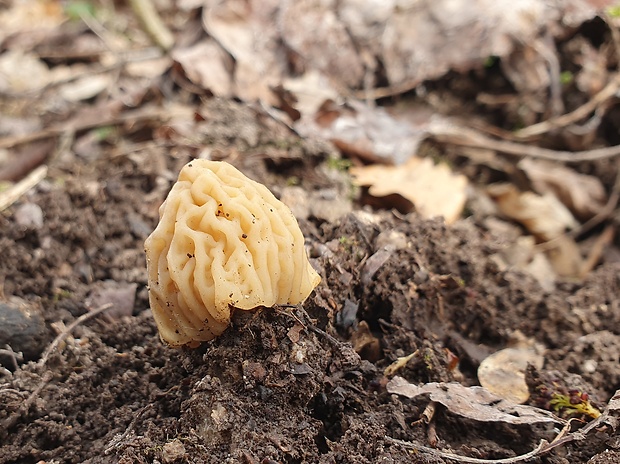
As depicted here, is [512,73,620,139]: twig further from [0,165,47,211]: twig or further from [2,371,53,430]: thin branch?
[2,371,53,430]: thin branch

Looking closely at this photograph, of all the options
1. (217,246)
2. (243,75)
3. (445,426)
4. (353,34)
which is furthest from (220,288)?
(353,34)

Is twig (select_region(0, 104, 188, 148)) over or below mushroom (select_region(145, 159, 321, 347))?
below

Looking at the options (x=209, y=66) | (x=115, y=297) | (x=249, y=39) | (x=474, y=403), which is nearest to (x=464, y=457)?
(x=474, y=403)

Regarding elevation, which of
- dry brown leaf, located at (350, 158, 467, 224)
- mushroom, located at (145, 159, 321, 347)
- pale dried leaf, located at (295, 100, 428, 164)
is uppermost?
mushroom, located at (145, 159, 321, 347)

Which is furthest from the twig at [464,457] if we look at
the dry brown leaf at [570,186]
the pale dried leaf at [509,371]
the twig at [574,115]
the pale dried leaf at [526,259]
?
the twig at [574,115]

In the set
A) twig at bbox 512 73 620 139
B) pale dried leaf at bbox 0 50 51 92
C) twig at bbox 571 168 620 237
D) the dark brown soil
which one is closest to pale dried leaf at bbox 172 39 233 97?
the dark brown soil
